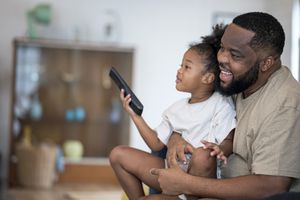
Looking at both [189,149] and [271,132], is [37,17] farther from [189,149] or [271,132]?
[271,132]

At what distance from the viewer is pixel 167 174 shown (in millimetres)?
1732

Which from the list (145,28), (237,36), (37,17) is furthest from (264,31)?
(145,28)

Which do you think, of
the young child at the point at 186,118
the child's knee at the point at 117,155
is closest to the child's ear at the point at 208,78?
the young child at the point at 186,118

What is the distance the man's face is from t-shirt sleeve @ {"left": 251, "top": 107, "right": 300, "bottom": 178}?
0.15m

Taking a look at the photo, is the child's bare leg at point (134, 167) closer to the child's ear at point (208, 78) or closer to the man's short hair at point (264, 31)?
the child's ear at point (208, 78)

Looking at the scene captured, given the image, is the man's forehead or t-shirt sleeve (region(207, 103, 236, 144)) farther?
t-shirt sleeve (region(207, 103, 236, 144))

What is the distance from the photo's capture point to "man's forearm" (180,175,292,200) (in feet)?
5.25

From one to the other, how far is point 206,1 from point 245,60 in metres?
4.88

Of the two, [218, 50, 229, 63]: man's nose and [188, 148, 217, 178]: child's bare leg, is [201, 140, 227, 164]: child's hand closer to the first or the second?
[188, 148, 217, 178]: child's bare leg

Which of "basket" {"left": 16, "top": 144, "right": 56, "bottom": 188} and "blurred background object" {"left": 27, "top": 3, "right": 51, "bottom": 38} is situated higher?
"blurred background object" {"left": 27, "top": 3, "right": 51, "bottom": 38}

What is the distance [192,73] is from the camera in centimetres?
202

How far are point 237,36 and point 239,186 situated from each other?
1.41 ft

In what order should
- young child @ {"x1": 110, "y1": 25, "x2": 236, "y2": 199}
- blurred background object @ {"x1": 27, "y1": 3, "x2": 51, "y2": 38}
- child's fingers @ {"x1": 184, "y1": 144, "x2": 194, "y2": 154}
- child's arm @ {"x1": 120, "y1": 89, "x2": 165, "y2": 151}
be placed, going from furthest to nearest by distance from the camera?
blurred background object @ {"x1": 27, "y1": 3, "x2": 51, "y2": 38} → child's arm @ {"x1": 120, "y1": 89, "x2": 165, "y2": 151} → young child @ {"x1": 110, "y1": 25, "x2": 236, "y2": 199} → child's fingers @ {"x1": 184, "y1": 144, "x2": 194, "y2": 154}

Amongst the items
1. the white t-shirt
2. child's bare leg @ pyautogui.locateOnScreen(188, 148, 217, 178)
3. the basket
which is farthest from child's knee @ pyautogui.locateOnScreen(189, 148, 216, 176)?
the basket
